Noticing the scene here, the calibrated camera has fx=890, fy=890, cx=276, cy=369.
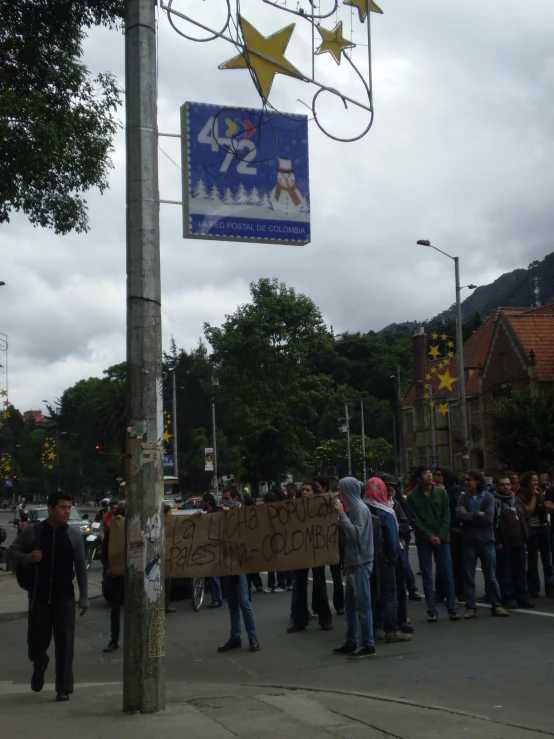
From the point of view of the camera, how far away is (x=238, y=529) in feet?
33.3

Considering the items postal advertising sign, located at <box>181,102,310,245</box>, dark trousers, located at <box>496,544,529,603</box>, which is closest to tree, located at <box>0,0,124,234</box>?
postal advertising sign, located at <box>181,102,310,245</box>

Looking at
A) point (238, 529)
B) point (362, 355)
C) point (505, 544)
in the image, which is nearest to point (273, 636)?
point (238, 529)

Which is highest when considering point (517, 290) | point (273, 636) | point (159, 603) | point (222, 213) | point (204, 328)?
point (517, 290)

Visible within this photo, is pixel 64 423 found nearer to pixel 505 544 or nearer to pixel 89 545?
pixel 89 545

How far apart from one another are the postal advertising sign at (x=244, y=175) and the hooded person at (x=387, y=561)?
347cm

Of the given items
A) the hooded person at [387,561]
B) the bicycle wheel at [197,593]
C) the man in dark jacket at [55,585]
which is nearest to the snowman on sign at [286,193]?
the man in dark jacket at [55,585]

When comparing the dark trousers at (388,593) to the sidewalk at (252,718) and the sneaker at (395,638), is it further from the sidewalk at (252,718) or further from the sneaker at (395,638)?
the sidewalk at (252,718)

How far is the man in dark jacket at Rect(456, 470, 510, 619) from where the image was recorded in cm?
1172

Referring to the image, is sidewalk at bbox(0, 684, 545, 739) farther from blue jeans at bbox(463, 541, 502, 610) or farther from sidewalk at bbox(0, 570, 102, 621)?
sidewalk at bbox(0, 570, 102, 621)

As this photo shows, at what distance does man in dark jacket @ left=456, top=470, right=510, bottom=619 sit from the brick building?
35.7m

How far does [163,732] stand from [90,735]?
1.66 ft

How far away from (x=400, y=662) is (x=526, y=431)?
35519mm

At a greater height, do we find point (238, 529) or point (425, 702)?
point (238, 529)

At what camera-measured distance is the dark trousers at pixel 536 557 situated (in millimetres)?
13391
